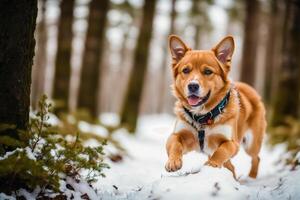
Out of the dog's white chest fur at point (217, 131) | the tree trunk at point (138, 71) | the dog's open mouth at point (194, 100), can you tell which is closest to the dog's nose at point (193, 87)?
the dog's open mouth at point (194, 100)

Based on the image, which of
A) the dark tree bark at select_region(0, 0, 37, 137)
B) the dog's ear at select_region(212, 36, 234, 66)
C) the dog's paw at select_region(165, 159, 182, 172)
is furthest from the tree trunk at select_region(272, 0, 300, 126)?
the dark tree bark at select_region(0, 0, 37, 137)

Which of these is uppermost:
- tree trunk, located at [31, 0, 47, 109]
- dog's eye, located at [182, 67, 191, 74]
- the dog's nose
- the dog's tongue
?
dog's eye, located at [182, 67, 191, 74]

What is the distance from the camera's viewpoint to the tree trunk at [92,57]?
487 inches

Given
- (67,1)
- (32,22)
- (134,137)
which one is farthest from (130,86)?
(32,22)

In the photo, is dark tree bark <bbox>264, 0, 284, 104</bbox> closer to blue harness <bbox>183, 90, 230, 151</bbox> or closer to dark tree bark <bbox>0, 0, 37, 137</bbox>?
blue harness <bbox>183, 90, 230, 151</bbox>

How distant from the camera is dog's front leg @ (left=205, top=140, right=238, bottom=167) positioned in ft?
14.5

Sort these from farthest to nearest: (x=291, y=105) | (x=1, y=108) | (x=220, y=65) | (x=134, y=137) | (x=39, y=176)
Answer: (x=134, y=137), (x=291, y=105), (x=220, y=65), (x=1, y=108), (x=39, y=176)

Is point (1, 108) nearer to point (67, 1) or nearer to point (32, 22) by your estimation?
point (32, 22)

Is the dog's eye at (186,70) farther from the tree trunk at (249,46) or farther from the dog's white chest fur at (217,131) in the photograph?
the tree trunk at (249,46)

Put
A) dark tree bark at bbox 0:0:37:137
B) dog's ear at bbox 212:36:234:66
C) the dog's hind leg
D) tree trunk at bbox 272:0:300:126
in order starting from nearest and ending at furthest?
dark tree bark at bbox 0:0:37:137 < dog's ear at bbox 212:36:234:66 < the dog's hind leg < tree trunk at bbox 272:0:300:126

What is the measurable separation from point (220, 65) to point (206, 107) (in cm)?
53

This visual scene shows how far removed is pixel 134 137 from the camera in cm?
1367

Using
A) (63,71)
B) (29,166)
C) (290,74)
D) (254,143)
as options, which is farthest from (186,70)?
(290,74)

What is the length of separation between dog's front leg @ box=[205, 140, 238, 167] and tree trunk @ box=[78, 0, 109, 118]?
314 inches
